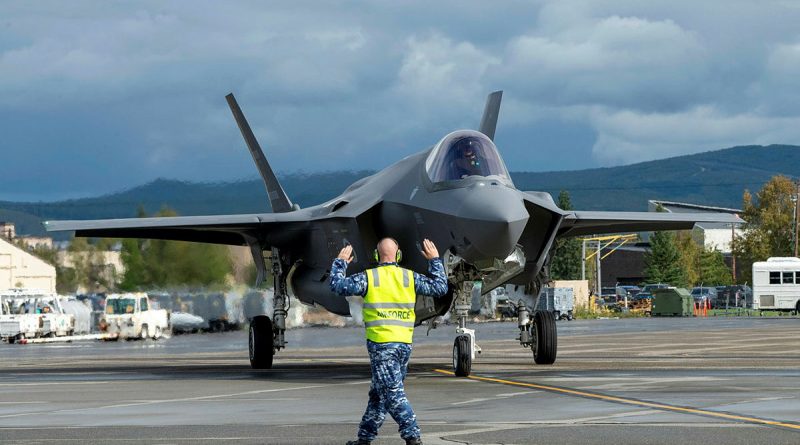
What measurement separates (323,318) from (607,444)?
43.6 meters

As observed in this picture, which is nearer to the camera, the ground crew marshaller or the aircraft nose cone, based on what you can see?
the ground crew marshaller

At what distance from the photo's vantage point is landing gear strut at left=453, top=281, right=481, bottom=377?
62.6 ft

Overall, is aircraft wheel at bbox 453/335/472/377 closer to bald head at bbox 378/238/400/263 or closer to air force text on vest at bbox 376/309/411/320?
bald head at bbox 378/238/400/263

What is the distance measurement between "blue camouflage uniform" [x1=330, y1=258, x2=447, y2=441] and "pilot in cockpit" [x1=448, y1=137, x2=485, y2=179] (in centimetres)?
748

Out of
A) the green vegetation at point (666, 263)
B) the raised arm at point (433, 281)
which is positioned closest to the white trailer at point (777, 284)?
the green vegetation at point (666, 263)

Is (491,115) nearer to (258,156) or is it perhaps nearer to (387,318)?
(258,156)

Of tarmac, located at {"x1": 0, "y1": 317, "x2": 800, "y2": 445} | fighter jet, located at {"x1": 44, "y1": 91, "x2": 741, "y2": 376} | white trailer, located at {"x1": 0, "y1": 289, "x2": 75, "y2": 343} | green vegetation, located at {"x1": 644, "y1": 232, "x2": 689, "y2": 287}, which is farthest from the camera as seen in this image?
green vegetation, located at {"x1": 644, "y1": 232, "x2": 689, "y2": 287}

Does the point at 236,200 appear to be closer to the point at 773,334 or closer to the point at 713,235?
the point at 773,334

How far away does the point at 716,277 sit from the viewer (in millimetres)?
123000

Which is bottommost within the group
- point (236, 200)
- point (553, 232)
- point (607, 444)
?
point (607, 444)

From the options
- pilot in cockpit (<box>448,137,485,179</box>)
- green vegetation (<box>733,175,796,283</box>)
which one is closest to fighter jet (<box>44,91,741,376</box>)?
pilot in cockpit (<box>448,137,485,179</box>)

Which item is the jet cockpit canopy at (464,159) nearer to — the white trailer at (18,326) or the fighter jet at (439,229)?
the fighter jet at (439,229)

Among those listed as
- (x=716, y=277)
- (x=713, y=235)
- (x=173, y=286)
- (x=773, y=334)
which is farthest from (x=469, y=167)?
(x=713, y=235)

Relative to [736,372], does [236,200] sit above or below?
above
